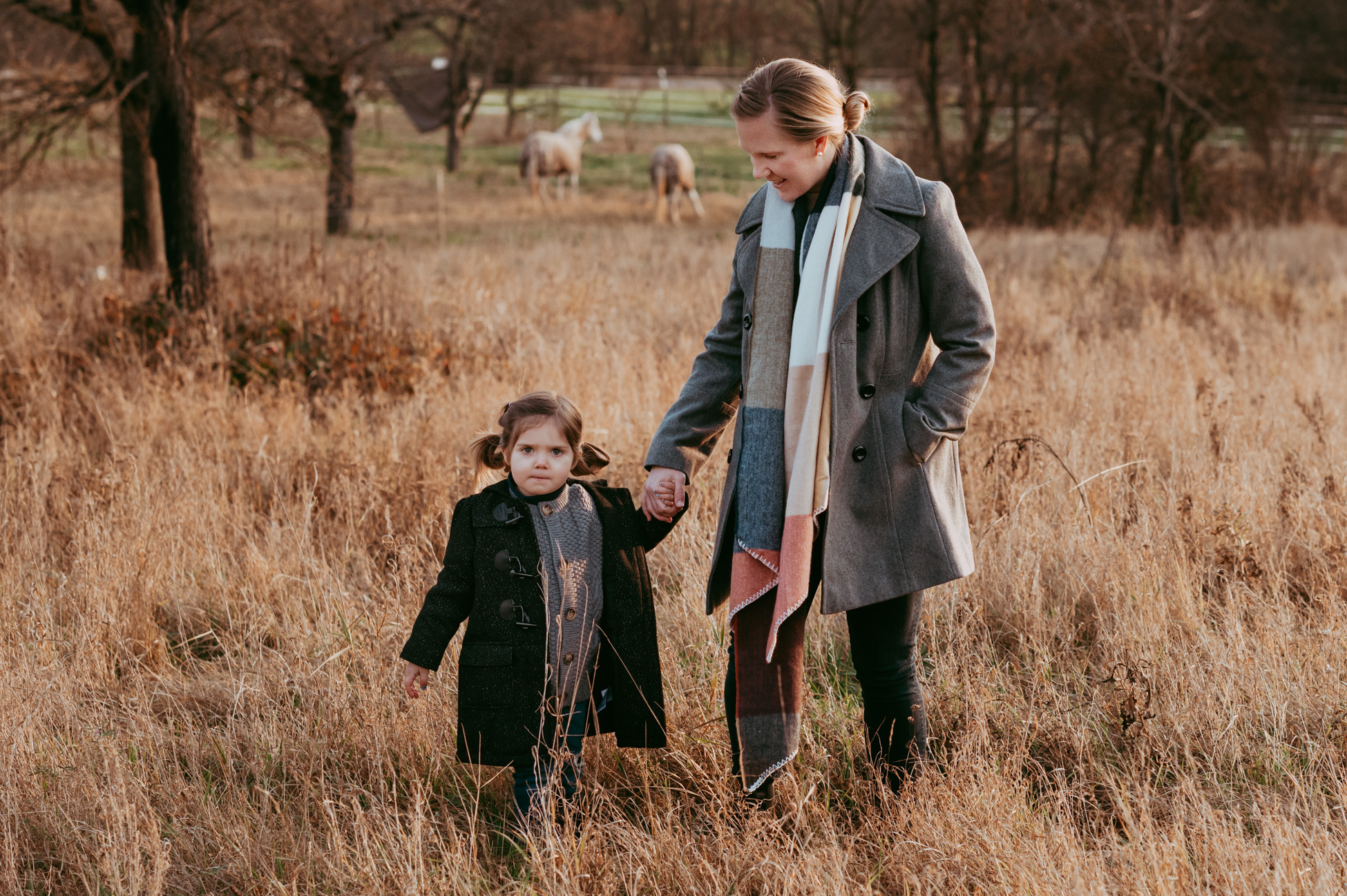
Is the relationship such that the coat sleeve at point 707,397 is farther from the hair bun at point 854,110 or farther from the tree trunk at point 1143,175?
the tree trunk at point 1143,175

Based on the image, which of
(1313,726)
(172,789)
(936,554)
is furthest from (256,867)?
(1313,726)

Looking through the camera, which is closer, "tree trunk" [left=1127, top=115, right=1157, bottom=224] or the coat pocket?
the coat pocket

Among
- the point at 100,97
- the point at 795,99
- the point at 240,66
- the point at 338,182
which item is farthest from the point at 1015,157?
the point at 795,99

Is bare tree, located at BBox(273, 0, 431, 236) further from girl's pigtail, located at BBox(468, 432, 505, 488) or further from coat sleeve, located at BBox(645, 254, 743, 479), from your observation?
coat sleeve, located at BBox(645, 254, 743, 479)

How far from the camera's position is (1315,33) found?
73.2ft

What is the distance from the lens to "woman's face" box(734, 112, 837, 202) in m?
2.20

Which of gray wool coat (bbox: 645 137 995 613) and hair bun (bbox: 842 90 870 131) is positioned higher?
hair bun (bbox: 842 90 870 131)

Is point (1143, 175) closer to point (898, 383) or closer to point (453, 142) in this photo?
point (898, 383)

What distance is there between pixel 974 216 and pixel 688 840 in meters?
15.2

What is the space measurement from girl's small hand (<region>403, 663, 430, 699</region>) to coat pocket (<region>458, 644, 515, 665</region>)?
110 millimetres

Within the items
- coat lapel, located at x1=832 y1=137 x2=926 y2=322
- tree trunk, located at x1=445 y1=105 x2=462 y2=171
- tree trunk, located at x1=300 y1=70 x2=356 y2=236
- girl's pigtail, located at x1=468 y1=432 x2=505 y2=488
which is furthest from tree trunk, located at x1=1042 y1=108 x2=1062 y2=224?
girl's pigtail, located at x1=468 y1=432 x2=505 y2=488

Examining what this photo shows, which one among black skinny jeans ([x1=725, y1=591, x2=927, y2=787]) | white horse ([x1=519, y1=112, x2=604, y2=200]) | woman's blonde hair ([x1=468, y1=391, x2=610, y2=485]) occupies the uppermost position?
white horse ([x1=519, y1=112, x2=604, y2=200])

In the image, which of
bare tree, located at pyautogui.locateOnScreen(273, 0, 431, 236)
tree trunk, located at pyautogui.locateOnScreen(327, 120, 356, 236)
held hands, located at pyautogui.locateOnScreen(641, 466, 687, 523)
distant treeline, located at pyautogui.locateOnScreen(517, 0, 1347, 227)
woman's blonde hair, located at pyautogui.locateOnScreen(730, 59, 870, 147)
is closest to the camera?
woman's blonde hair, located at pyautogui.locateOnScreen(730, 59, 870, 147)

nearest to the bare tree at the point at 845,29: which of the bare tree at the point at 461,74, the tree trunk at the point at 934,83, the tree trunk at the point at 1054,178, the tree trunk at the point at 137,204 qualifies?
the tree trunk at the point at 934,83
